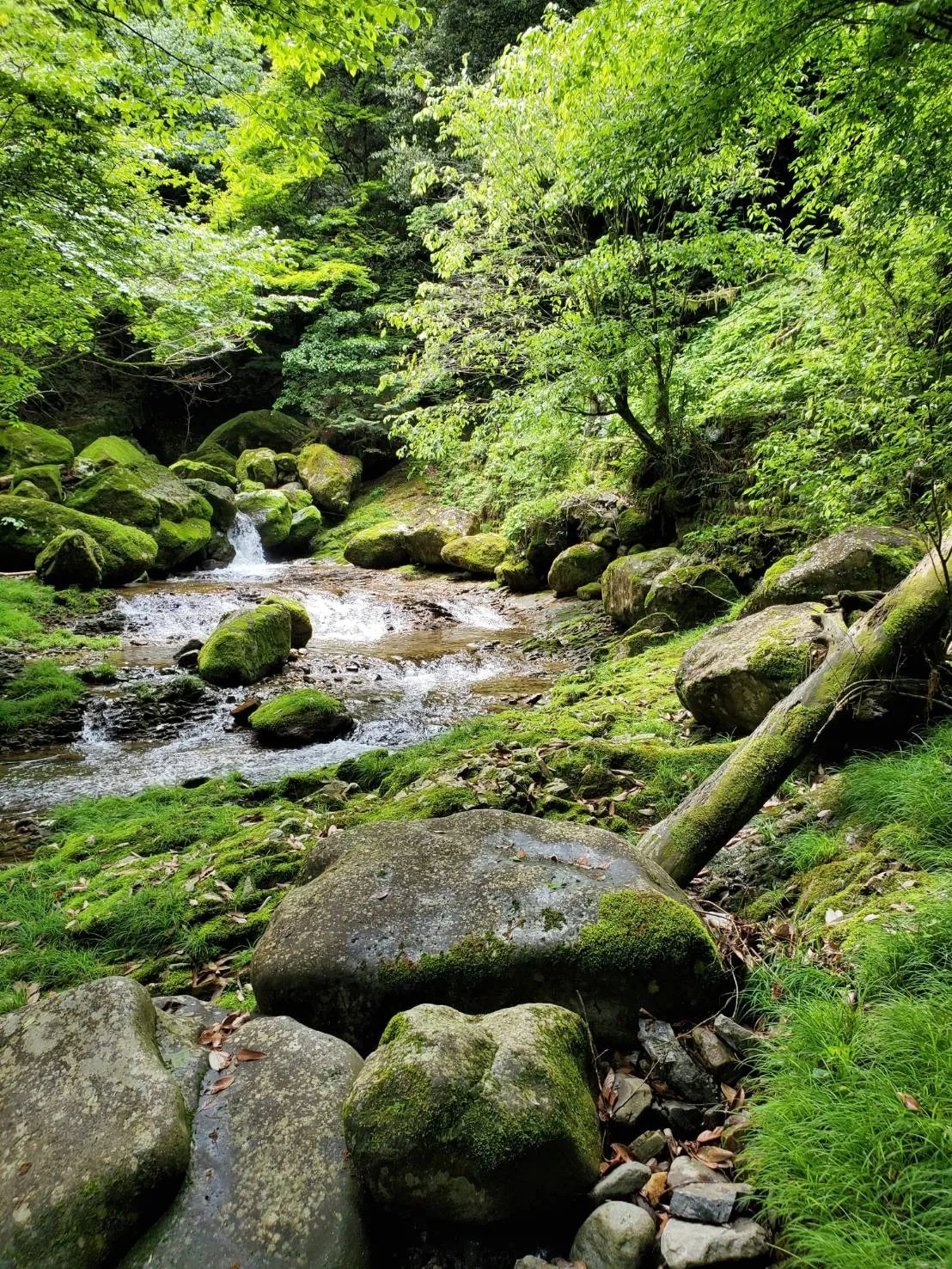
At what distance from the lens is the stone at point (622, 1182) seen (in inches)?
72.8

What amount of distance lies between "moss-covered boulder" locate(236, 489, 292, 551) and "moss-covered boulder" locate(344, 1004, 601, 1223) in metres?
21.4

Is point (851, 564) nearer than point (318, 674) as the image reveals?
Yes

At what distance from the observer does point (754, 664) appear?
4945mm

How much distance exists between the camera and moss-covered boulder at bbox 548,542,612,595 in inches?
531

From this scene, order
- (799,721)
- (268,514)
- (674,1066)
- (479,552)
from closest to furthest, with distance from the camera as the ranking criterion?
(674,1066), (799,721), (479,552), (268,514)

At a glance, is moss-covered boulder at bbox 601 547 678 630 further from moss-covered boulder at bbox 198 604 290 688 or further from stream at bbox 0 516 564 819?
moss-covered boulder at bbox 198 604 290 688

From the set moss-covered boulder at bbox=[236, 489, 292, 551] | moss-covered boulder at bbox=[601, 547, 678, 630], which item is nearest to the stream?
moss-covered boulder at bbox=[601, 547, 678, 630]

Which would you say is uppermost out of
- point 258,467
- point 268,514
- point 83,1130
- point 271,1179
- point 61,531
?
point 258,467

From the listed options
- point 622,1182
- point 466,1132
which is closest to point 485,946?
point 466,1132

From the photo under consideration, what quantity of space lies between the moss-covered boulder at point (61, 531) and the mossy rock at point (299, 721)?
953cm

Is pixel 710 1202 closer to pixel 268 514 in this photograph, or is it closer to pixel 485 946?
pixel 485 946

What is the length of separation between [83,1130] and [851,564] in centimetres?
672

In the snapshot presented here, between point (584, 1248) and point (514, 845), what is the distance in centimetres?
158

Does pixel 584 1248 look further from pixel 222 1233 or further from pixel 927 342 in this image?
pixel 927 342
